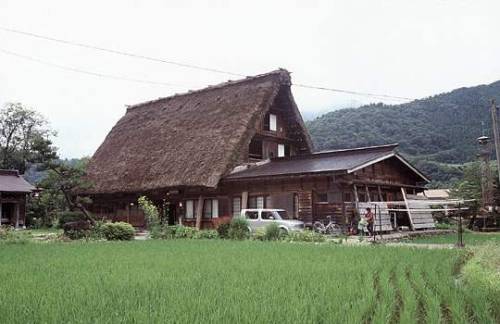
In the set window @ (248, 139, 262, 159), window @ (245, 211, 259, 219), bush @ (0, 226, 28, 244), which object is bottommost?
bush @ (0, 226, 28, 244)

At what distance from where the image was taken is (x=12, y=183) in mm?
29516

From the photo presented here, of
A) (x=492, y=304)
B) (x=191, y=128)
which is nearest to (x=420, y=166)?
(x=191, y=128)

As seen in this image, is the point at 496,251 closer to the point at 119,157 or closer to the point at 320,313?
the point at 320,313

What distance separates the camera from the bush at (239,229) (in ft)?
52.6

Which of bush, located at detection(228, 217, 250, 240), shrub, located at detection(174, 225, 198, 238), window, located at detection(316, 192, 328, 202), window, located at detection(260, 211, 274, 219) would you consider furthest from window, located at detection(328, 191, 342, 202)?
shrub, located at detection(174, 225, 198, 238)

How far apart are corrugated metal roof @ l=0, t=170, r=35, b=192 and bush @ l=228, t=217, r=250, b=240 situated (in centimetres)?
1802

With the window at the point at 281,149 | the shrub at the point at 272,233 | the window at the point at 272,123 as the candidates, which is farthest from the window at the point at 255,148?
the shrub at the point at 272,233

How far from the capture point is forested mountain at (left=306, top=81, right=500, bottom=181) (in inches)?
1601

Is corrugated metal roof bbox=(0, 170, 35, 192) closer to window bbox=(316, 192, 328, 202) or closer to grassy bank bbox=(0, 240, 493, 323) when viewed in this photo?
window bbox=(316, 192, 328, 202)

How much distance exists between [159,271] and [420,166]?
1462 inches

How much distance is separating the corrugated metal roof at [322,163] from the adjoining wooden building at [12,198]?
1566 centimetres

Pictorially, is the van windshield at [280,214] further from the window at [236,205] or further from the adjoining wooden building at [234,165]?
the window at [236,205]

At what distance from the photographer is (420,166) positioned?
133 feet

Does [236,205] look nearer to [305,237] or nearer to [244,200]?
[244,200]
